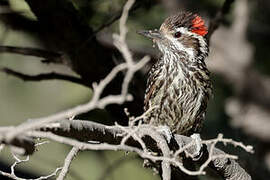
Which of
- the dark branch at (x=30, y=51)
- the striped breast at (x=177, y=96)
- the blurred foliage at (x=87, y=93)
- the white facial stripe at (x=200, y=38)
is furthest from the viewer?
the blurred foliage at (x=87, y=93)

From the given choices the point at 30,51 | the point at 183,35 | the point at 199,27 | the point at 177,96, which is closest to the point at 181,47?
the point at 183,35

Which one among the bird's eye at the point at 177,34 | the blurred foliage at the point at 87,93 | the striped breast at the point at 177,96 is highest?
the blurred foliage at the point at 87,93

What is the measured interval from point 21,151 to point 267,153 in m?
4.54

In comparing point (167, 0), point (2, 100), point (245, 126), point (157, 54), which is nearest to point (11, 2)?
point (157, 54)

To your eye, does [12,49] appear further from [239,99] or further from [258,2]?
[258,2]

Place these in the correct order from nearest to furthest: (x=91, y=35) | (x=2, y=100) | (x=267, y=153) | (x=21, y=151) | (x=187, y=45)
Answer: (x=21, y=151), (x=91, y=35), (x=187, y=45), (x=267, y=153), (x=2, y=100)

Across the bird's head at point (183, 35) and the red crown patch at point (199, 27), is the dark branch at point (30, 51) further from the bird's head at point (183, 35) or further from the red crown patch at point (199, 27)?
the red crown patch at point (199, 27)

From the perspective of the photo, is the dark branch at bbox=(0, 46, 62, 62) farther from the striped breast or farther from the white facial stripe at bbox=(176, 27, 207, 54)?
the white facial stripe at bbox=(176, 27, 207, 54)

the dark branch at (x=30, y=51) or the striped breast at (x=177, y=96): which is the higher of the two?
the dark branch at (x=30, y=51)

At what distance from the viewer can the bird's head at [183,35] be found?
503 cm

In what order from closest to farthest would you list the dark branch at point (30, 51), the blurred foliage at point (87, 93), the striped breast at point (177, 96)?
1. the dark branch at point (30, 51)
2. the striped breast at point (177, 96)
3. the blurred foliage at point (87, 93)

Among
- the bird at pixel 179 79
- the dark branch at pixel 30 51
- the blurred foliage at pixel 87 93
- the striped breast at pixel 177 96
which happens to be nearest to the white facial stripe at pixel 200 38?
the bird at pixel 179 79

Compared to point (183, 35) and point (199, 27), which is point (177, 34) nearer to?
point (183, 35)

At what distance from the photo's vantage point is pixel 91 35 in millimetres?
4785
